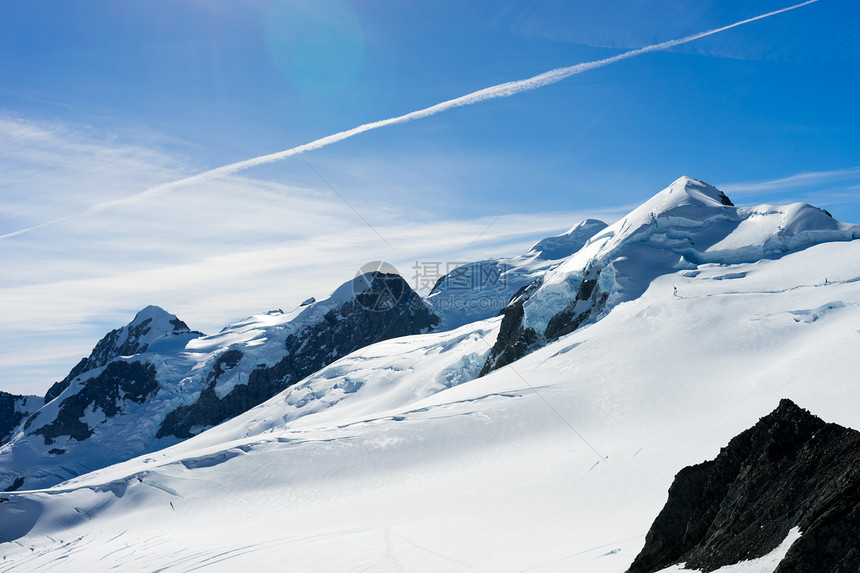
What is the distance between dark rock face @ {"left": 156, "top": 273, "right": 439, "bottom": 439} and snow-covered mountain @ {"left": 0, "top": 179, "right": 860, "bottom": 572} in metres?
92.3

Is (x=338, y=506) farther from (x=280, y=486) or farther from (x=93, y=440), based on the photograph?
(x=93, y=440)

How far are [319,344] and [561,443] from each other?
117 metres

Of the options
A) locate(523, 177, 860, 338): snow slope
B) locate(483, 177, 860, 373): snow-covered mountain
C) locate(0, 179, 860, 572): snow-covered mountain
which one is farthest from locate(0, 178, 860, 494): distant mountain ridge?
locate(0, 179, 860, 572): snow-covered mountain

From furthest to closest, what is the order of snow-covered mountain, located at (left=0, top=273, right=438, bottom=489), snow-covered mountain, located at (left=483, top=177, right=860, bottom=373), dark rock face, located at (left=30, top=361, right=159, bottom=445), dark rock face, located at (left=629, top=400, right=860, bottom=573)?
1. dark rock face, located at (left=30, top=361, right=159, bottom=445)
2. snow-covered mountain, located at (left=0, top=273, right=438, bottom=489)
3. snow-covered mountain, located at (left=483, top=177, right=860, bottom=373)
4. dark rock face, located at (left=629, top=400, right=860, bottom=573)

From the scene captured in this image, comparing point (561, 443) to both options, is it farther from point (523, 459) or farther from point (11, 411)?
point (11, 411)

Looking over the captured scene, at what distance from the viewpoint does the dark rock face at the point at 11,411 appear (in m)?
156

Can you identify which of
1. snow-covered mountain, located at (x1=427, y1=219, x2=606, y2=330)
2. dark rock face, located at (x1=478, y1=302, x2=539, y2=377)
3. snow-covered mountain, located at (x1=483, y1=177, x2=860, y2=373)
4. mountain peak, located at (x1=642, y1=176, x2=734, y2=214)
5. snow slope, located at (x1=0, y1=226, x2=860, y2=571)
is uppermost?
snow-covered mountain, located at (x1=427, y1=219, x2=606, y2=330)

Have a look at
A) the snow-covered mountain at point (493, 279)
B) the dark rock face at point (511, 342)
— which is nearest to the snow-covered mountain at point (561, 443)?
the dark rock face at point (511, 342)

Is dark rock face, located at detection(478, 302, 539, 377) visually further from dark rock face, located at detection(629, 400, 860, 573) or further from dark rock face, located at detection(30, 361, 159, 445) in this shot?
dark rock face, located at detection(30, 361, 159, 445)

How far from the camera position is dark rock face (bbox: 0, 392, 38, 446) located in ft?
512

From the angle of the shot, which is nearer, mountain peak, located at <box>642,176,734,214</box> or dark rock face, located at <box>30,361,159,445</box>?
mountain peak, located at <box>642,176,734,214</box>

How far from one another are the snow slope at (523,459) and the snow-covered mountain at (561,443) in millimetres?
102

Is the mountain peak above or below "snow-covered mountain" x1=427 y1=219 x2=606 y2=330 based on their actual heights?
below

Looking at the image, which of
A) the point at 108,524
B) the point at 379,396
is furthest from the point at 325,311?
the point at 108,524
